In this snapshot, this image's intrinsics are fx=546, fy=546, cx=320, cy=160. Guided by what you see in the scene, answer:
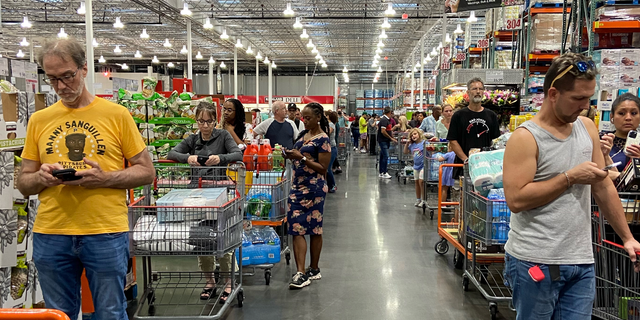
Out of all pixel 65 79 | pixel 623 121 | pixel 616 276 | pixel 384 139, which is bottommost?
pixel 616 276

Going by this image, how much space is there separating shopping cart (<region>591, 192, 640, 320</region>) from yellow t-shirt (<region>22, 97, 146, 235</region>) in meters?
2.49

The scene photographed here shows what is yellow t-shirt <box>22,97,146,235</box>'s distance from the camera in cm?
234

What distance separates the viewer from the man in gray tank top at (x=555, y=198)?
2043 mm

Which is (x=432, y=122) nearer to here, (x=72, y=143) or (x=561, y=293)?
(x=561, y=293)

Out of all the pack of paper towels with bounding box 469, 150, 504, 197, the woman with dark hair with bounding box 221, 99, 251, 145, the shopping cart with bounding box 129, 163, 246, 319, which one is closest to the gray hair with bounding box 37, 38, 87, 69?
the shopping cart with bounding box 129, 163, 246, 319

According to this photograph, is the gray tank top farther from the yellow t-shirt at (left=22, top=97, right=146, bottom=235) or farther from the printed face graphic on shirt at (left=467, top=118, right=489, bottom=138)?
the printed face graphic on shirt at (left=467, top=118, right=489, bottom=138)

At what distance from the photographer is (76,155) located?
2.34 m

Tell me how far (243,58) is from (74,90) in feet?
109

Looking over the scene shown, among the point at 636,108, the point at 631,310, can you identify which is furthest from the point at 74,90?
the point at 636,108

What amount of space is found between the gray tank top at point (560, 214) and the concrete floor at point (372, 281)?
2.24m

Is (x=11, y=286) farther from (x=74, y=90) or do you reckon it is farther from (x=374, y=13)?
(x=374, y=13)

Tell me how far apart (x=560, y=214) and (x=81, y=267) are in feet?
6.75

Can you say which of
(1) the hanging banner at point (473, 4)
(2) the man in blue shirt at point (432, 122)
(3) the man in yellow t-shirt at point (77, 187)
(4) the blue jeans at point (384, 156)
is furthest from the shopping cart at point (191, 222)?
(4) the blue jeans at point (384, 156)

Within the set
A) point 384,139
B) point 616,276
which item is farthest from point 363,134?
point 616,276
